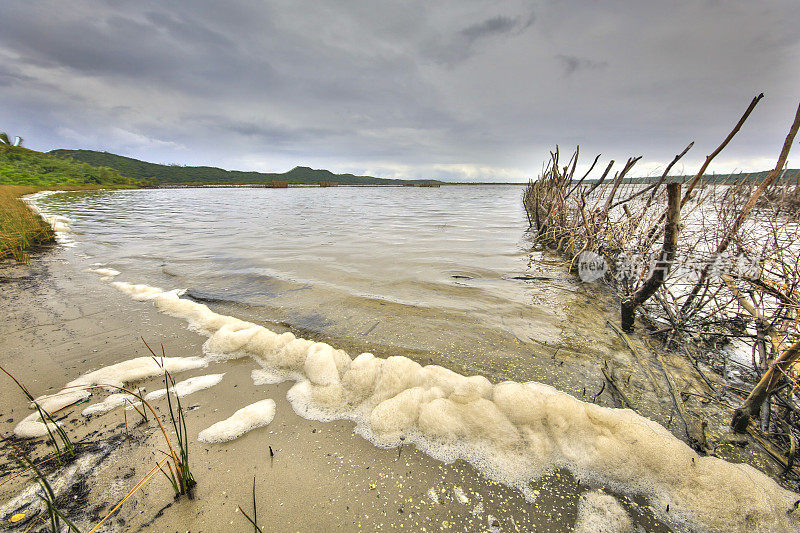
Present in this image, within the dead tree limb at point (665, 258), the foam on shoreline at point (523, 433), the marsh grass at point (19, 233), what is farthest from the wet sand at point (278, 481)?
the marsh grass at point (19, 233)

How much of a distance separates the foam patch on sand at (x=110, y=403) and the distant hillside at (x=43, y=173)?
55821 millimetres

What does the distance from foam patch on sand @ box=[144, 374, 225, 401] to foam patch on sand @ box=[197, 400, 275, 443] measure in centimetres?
52

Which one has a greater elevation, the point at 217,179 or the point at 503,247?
the point at 217,179

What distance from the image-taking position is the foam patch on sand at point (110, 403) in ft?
6.89

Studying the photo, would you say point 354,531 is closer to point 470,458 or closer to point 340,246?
point 470,458

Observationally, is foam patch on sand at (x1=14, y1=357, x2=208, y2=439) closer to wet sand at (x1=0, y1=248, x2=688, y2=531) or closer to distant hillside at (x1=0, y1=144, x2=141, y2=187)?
wet sand at (x1=0, y1=248, x2=688, y2=531)

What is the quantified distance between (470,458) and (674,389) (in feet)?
6.71

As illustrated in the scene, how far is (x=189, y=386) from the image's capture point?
241 centimetres

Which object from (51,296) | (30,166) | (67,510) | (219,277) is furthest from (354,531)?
(30,166)

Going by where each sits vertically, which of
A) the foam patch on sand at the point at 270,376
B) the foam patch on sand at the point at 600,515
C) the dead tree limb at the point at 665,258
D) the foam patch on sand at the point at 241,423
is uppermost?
the dead tree limb at the point at 665,258

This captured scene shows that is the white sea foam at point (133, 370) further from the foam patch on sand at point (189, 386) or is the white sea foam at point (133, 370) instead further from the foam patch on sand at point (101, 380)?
the foam patch on sand at point (189, 386)

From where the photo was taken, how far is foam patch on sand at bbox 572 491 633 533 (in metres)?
1.48

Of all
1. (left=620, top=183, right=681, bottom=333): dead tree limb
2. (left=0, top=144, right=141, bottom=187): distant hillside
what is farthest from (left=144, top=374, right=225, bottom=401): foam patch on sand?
(left=0, top=144, right=141, bottom=187): distant hillside

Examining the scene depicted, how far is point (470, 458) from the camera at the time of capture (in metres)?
1.85
